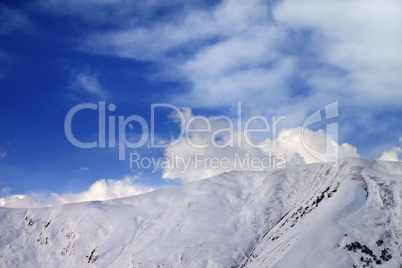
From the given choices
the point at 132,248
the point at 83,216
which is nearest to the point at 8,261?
the point at 83,216

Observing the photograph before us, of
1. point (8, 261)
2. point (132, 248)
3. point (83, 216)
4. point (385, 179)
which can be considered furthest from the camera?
point (83, 216)

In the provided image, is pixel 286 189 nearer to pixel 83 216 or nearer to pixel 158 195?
pixel 158 195

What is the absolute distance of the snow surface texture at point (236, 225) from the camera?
62578 millimetres

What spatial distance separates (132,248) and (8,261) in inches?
2310

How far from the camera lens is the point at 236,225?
107500 millimetres

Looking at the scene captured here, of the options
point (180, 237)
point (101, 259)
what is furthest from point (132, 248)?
point (180, 237)

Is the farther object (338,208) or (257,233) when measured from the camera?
(257,233)

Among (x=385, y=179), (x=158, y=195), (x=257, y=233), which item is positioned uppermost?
(x=158, y=195)

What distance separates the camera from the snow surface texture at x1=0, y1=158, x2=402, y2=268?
2464 inches

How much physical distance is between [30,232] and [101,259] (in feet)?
173

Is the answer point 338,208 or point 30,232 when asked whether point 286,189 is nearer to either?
point 338,208

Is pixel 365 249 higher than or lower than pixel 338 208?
lower

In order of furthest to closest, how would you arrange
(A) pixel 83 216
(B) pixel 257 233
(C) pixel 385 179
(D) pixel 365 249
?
(A) pixel 83 216 → (B) pixel 257 233 → (C) pixel 385 179 → (D) pixel 365 249

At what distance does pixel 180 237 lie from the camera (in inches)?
4183
